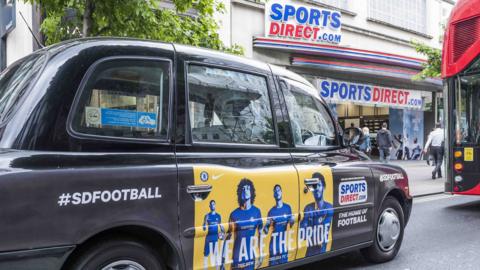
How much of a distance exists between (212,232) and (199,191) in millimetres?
318

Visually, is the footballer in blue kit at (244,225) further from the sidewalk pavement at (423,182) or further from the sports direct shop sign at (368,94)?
the sports direct shop sign at (368,94)

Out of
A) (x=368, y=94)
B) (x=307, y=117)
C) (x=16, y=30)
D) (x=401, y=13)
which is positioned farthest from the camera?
(x=401, y=13)

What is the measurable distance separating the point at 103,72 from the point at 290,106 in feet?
5.77

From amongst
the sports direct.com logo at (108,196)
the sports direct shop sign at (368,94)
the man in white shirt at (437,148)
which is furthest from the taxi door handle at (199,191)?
the sports direct shop sign at (368,94)

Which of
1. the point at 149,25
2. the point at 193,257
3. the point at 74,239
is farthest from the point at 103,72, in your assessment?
the point at 149,25

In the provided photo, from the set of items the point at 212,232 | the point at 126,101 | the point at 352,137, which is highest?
the point at 126,101

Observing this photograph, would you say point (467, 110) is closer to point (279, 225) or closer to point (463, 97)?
point (463, 97)

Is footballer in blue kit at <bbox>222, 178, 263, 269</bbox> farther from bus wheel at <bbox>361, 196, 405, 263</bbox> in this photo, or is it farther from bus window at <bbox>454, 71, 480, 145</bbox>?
bus window at <bbox>454, 71, 480, 145</bbox>

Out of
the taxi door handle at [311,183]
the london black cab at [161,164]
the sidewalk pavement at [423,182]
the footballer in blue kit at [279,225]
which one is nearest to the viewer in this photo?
the london black cab at [161,164]

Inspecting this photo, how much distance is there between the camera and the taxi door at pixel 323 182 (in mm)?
4094

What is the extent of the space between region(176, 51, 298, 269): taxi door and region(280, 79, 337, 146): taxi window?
0.22 m

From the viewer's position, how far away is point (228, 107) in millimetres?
3672

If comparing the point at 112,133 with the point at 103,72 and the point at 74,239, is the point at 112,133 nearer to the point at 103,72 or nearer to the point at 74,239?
the point at 103,72

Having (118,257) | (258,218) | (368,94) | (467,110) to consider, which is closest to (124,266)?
(118,257)
